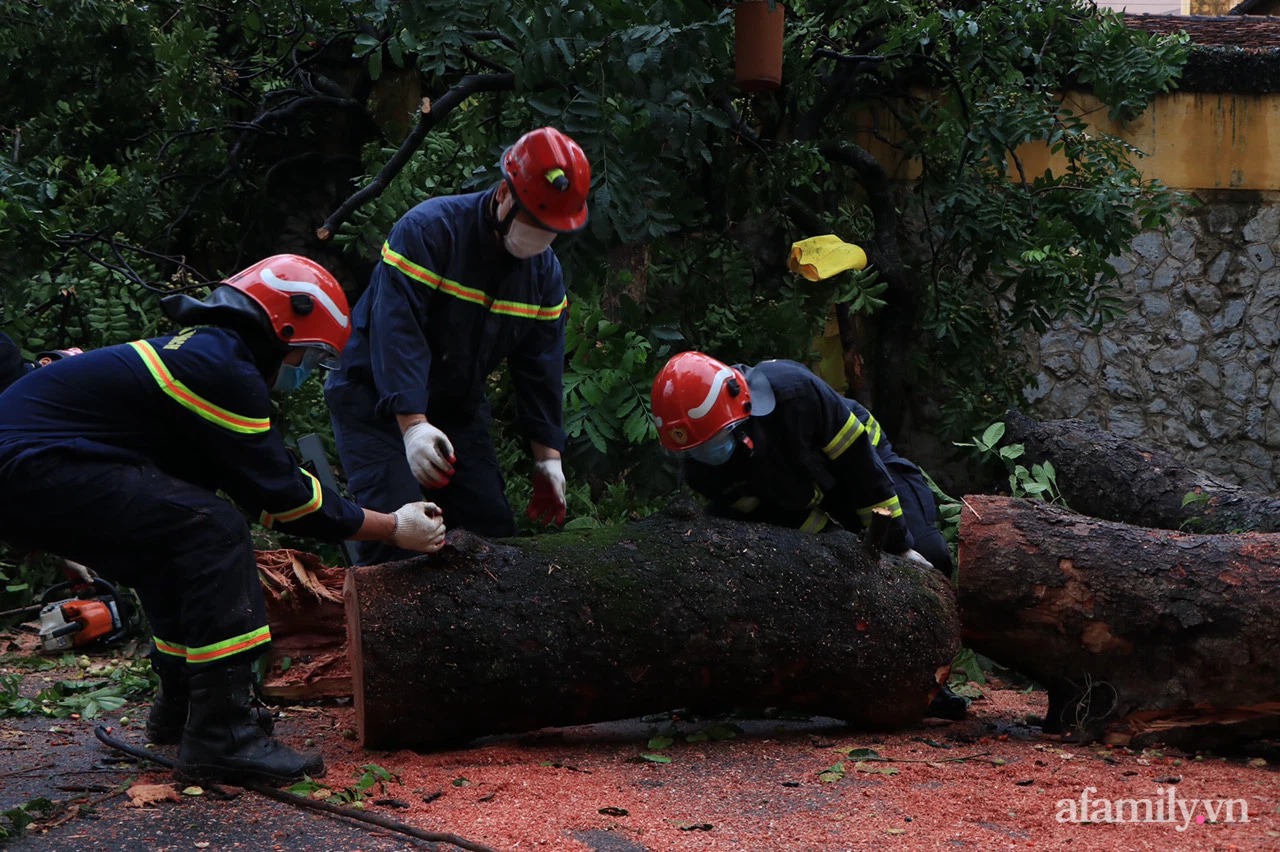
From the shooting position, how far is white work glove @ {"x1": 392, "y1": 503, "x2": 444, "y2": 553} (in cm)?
332

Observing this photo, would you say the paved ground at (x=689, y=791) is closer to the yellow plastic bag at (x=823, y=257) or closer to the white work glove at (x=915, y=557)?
the white work glove at (x=915, y=557)

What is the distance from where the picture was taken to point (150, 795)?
116 inches

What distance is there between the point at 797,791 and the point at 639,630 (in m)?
0.69

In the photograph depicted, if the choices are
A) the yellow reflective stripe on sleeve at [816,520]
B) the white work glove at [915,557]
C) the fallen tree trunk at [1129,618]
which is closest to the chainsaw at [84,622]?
the yellow reflective stripe on sleeve at [816,520]

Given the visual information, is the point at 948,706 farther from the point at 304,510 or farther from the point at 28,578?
the point at 28,578

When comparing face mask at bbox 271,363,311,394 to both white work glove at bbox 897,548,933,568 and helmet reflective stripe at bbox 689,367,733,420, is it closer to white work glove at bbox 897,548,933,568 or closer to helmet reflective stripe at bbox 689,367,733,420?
helmet reflective stripe at bbox 689,367,733,420

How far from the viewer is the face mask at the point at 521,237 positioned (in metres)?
3.74

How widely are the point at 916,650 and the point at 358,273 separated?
17.7ft

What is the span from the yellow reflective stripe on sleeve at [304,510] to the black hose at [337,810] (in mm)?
703

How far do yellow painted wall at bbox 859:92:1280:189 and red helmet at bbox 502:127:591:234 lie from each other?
18.5 ft

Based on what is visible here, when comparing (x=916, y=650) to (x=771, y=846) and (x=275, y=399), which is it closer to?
(x=771, y=846)

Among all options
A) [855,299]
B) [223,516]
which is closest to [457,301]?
[223,516]

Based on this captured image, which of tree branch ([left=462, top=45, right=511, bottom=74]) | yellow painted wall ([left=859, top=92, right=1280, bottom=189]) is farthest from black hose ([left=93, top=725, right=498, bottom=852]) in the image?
yellow painted wall ([left=859, top=92, right=1280, bottom=189])

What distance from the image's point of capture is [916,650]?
3809 mm
